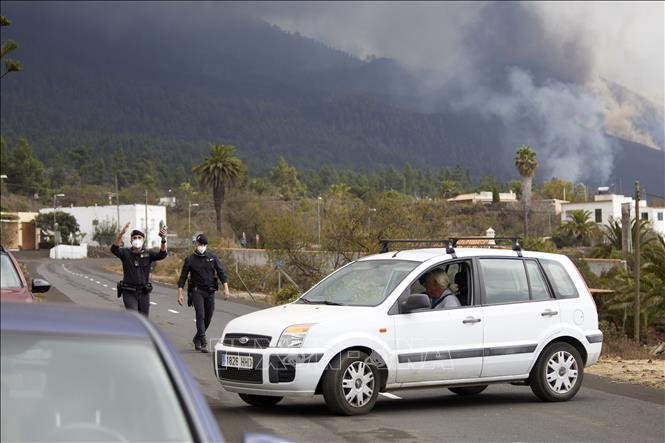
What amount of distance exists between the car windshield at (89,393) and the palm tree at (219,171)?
11052 cm

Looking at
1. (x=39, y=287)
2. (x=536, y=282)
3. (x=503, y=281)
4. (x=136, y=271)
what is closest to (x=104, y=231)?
(x=136, y=271)

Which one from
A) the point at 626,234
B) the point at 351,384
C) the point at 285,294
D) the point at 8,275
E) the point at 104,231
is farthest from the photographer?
the point at 104,231

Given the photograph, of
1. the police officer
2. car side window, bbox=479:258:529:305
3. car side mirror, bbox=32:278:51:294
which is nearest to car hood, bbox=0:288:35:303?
car side mirror, bbox=32:278:51:294

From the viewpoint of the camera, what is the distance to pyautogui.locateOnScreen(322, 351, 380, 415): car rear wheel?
11516 mm

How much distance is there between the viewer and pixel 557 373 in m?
13.2

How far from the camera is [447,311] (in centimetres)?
1249

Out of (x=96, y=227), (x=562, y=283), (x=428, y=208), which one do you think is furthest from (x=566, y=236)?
(x=562, y=283)

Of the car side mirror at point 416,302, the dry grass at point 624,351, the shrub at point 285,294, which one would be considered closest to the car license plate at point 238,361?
the car side mirror at point 416,302

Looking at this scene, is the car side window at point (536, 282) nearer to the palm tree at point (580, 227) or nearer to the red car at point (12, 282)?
the red car at point (12, 282)

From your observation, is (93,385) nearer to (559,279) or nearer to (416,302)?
(416,302)

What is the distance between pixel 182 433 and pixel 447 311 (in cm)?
838

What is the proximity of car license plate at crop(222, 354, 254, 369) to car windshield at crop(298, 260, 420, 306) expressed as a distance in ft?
4.29

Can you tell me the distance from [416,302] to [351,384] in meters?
1.13

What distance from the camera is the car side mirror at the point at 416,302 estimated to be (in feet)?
39.4
